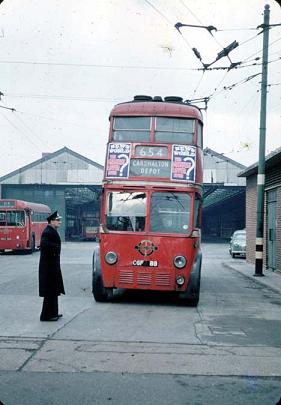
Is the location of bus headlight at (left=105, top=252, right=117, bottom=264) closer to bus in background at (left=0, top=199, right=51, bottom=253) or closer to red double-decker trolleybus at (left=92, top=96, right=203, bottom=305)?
red double-decker trolleybus at (left=92, top=96, right=203, bottom=305)

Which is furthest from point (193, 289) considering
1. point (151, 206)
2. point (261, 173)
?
point (261, 173)

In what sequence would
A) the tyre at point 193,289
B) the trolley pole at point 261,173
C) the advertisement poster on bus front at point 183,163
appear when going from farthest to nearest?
the trolley pole at point 261,173
the advertisement poster on bus front at point 183,163
the tyre at point 193,289

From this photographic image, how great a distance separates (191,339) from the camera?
27.0ft

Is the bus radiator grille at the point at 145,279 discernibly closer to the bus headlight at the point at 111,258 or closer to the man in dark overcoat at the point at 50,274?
the bus headlight at the point at 111,258

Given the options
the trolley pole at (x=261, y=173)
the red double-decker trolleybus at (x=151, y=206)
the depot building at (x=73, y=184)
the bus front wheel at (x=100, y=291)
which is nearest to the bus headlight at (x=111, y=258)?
the red double-decker trolleybus at (x=151, y=206)

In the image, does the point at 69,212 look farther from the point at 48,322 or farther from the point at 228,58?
the point at 48,322

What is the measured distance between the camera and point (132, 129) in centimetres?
1264

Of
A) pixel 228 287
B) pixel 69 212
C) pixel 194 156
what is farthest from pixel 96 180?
pixel 194 156

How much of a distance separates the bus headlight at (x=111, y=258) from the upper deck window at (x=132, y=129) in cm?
257

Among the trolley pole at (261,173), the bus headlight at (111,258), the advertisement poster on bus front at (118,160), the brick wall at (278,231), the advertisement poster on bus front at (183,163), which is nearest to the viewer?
the bus headlight at (111,258)

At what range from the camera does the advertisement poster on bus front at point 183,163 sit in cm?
1211

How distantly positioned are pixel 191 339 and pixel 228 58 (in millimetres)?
9510

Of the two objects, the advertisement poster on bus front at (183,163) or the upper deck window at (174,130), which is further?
the upper deck window at (174,130)

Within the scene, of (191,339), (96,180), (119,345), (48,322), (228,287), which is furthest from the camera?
(96,180)
